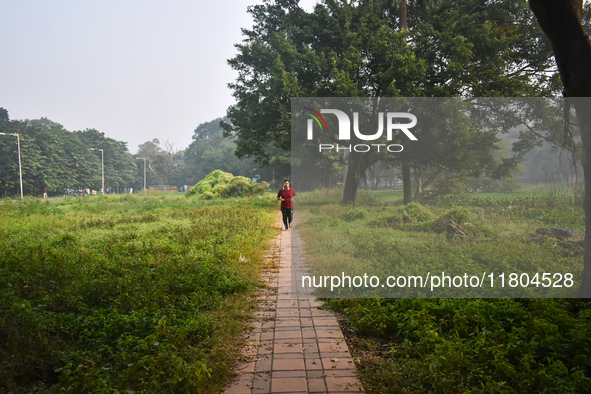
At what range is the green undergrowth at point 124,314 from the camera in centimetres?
322

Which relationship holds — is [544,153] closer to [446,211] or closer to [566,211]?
[566,211]

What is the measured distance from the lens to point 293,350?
3.99 m

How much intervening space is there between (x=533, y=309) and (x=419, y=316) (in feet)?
4.49

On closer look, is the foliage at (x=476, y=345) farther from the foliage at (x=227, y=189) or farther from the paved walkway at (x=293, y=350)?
the foliage at (x=227, y=189)

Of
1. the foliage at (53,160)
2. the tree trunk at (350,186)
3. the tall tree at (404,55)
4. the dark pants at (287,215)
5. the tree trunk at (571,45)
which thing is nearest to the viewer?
the tree trunk at (571,45)

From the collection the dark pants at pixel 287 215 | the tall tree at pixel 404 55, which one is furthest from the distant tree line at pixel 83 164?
the dark pants at pixel 287 215

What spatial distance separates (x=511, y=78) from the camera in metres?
14.7

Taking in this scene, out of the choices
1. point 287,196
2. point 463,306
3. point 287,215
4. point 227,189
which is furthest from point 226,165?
point 463,306

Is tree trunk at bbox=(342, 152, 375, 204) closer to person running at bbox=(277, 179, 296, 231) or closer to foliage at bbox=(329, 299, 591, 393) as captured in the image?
person running at bbox=(277, 179, 296, 231)

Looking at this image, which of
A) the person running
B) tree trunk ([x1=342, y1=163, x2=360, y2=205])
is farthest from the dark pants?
tree trunk ([x1=342, y1=163, x2=360, y2=205])

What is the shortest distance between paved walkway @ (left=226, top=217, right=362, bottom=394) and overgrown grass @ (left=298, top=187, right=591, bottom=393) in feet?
0.70

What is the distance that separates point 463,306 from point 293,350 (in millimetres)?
2080

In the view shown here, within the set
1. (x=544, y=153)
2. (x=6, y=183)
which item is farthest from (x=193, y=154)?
(x=544, y=153)

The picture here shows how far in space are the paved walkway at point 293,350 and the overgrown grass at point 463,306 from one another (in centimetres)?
21
